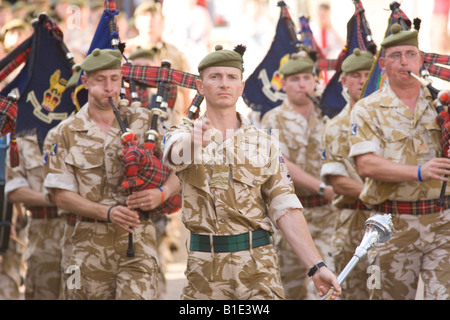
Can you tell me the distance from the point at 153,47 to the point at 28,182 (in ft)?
11.3

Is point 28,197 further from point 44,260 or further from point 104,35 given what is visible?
point 104,35

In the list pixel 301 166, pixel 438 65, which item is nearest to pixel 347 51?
pixel 301 166

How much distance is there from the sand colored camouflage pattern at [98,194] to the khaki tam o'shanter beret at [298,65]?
301 cm

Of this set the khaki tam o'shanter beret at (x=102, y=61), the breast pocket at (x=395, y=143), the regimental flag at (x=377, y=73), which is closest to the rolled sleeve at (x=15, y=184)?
the khaki tam o'shanter beret at (x=102, y=61)

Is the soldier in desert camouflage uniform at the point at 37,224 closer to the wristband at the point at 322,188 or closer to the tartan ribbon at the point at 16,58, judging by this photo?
the tartan ribbon at the point at 16,58

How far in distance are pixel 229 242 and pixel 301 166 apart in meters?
4.11

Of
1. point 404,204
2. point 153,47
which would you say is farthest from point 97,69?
point 153,47

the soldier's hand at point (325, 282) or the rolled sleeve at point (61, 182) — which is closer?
the soldier's hand at point (325, 282)

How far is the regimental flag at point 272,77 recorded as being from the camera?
36.8ft

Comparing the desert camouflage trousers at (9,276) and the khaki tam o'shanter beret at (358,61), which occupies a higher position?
the khaki tam o'shanter beret at (358,61)

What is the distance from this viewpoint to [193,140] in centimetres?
580

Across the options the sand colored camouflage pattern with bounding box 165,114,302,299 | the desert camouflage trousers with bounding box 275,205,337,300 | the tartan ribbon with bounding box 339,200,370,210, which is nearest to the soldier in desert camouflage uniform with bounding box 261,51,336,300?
the desert camouflage trousers with bounding box 275,205,337,300

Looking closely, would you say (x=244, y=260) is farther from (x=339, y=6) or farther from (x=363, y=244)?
(x=339, y=6)

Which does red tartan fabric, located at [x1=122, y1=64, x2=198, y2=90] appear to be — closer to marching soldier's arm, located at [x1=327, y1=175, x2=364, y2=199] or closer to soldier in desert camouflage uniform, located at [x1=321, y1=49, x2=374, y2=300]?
soldier in desert camouflage uniform, located at [x1=321, y1=49, x2=374, y2=300]
